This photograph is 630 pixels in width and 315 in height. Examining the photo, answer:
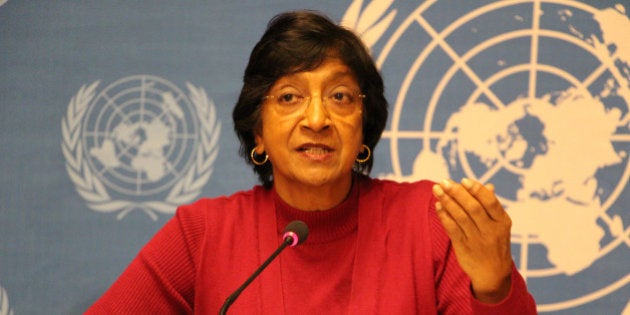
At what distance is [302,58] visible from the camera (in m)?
1.83

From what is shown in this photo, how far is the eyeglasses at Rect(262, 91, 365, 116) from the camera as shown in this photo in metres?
1.83

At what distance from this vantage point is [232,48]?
2596 millimetres

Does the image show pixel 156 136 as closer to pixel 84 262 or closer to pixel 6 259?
pixel 84 262

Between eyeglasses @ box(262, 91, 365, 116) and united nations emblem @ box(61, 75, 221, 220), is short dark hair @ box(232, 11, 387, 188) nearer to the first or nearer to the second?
eyeglasses @ box(262, 91, 365, 116)

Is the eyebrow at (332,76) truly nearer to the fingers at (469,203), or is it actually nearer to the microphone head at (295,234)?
the microphone head at (295,234)

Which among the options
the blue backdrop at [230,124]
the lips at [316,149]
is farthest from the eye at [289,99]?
the blue backdrop at [230,124]

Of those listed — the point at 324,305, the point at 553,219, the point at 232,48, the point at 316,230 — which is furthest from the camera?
the point at 232,48

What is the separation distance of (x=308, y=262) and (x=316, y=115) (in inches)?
16.2

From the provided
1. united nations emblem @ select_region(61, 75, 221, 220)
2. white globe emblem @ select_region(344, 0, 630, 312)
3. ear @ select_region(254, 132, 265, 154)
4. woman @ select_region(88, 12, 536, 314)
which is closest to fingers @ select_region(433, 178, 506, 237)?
woman @ select_region(88, 12, 536, 314)

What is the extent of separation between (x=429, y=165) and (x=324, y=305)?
856mm

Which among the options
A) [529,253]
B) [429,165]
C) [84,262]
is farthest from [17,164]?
[529,253]

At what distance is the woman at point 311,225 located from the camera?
179 centimetres

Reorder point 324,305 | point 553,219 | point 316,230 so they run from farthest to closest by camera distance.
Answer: point 553,219 → point 316,230 → point 324,305

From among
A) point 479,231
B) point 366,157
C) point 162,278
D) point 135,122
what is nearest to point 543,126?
point 366,157
